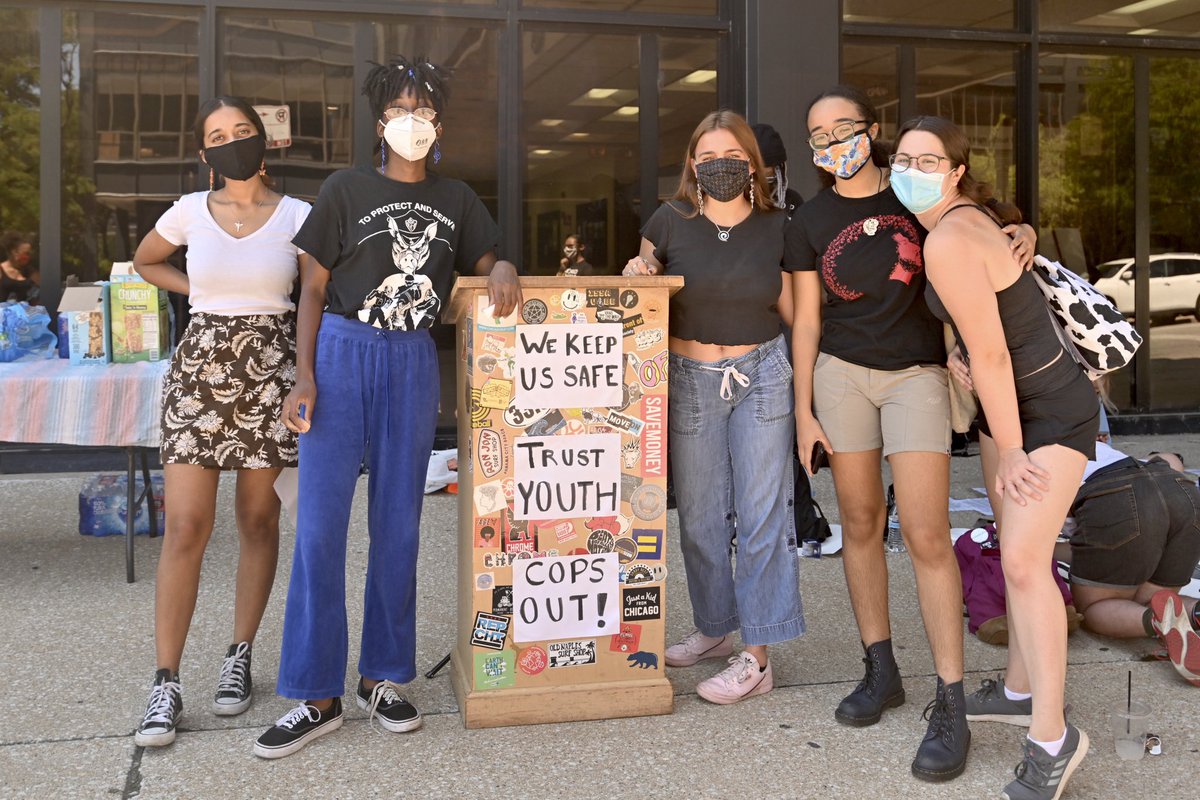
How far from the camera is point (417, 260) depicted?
3439 millimetres

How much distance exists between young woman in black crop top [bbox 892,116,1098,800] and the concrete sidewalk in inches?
12.2

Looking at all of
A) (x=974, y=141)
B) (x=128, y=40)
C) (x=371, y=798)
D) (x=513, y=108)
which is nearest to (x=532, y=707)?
(x=371, y=798)

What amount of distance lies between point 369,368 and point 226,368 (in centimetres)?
53

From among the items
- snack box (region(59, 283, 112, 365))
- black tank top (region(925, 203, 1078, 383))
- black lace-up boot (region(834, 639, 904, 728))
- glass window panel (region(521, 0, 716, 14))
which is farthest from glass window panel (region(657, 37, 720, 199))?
black tank top (region(925, 203, 1078, 383))

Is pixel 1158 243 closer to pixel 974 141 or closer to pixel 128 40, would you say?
pixel 974 141

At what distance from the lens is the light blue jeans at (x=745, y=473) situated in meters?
3.69

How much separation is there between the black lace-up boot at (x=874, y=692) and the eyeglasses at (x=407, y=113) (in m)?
2.16

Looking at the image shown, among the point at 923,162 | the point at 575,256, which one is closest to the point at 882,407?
the point at 923,162

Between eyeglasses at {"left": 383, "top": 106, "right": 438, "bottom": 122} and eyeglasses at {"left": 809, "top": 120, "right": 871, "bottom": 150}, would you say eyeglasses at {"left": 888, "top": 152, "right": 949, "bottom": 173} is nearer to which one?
eyeglasses at {"left": 809, "top": 120, "right": 871, "bottom": 150}

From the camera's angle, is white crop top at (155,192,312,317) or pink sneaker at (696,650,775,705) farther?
pink sneaker at (696,650,775,705)

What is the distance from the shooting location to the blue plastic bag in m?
5.50

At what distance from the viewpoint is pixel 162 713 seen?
341 cm

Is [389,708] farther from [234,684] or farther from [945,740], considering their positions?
[945,740]

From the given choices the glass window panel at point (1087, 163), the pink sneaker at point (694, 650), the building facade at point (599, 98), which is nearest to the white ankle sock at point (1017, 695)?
the pink sneaker at point (694, 650)
